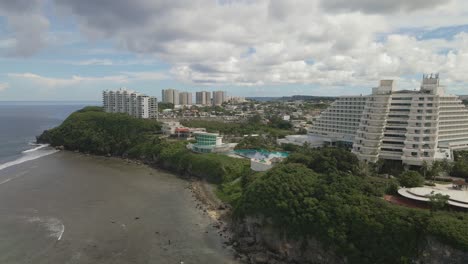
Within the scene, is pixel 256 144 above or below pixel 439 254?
above

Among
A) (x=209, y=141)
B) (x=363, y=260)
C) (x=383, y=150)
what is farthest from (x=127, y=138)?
(x=363, y=260)

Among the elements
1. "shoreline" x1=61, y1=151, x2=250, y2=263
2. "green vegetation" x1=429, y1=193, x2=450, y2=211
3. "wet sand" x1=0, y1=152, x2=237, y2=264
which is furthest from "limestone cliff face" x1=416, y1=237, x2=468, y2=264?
"wet sand" x1=0, y1=152, x2=237, y2=264

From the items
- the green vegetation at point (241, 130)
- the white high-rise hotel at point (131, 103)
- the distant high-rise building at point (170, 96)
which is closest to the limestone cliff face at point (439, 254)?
the green vegetation at point (241, 130)

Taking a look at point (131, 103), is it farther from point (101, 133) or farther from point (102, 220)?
point (102, 220)

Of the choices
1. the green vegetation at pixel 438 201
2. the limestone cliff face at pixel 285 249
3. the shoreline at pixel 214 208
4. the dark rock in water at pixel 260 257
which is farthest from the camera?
the shoreline at pixel 214 208

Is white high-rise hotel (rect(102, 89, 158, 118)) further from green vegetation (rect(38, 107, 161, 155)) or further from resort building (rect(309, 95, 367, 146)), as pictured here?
resort building (rect(309, 95, 367, 146))

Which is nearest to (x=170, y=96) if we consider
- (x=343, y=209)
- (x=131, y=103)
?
(x=131, y=103)

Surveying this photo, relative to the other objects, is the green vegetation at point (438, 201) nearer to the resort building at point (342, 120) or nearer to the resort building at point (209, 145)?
the resort building at point (342, 120)
